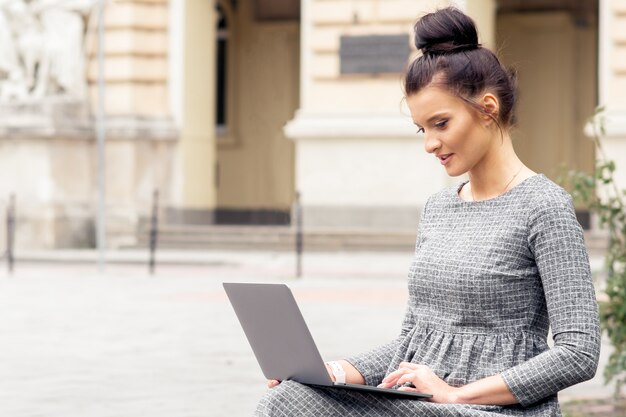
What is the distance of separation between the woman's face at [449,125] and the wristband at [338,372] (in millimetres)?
551

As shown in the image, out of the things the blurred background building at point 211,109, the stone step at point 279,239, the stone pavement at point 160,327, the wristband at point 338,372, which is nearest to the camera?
the wristband at point 338,372

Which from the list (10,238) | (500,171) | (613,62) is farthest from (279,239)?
(500,171)

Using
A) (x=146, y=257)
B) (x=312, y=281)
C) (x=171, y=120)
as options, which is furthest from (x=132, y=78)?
(x=312, y=281)

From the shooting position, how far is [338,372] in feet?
12.3

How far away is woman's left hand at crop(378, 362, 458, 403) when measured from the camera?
3.48 m

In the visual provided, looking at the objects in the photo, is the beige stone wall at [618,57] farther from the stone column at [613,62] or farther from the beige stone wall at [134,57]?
the beige stone wall at [134,57]

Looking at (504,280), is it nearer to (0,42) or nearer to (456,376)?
(456,376)

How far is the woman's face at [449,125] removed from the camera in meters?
3.53

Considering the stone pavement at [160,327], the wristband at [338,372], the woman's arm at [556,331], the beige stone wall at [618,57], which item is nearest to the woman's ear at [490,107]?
the woman's arm at [556,331]

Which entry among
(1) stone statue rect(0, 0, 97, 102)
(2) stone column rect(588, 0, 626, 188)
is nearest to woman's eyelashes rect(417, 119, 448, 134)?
(2) stone column rect(588, 0, 626, 188)

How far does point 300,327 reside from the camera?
345cm

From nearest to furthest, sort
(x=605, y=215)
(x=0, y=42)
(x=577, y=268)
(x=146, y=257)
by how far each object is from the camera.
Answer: (x=577, y=268) < (x=605, y=215) < (x=146, y=257) < (x=0, y=42)

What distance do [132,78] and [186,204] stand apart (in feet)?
7.63

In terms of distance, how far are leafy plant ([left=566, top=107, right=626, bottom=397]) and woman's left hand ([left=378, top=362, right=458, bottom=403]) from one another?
173 inches
